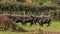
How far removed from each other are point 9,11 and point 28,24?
28.1 feet

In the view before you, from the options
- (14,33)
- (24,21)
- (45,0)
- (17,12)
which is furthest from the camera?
(45,0)

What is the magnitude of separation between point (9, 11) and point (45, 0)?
8.73 meters

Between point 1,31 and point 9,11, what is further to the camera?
point 9,11

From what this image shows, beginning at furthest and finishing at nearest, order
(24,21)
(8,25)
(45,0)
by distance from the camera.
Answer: (45,0) < (24,21) < (8,25)

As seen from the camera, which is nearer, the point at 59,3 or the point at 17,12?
the point at 17,12

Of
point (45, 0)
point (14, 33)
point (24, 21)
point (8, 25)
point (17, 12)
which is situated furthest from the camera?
point (45, 0)

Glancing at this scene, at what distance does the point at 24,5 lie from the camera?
29.5 meters

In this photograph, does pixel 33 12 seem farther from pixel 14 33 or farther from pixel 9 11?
pixel 14 33

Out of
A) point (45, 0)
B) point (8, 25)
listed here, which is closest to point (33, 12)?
point (45, 0)

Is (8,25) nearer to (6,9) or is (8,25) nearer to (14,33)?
(14,33)

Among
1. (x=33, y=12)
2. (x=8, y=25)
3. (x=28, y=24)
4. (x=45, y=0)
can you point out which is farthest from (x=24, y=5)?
(x=8, y=25)

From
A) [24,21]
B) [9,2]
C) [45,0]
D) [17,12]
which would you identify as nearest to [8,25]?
[24,21]

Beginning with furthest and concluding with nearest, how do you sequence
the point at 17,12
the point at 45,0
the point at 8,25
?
the point at 45,0, the point at 17,12, the point at 8,25

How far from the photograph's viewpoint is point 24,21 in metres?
19.7
